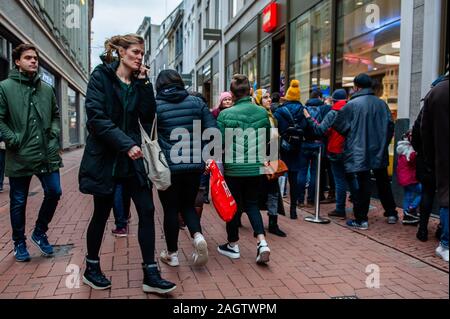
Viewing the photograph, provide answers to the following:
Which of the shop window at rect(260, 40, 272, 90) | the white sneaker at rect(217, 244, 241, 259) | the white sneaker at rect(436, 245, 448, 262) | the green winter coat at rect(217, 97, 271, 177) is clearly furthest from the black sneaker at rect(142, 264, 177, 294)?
the shop window at rect(260, 40, 272, 90)

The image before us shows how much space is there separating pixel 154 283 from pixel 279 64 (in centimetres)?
1123

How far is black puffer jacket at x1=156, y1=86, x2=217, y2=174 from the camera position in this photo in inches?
153

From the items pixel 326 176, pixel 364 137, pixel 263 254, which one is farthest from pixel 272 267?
pixel 326 176

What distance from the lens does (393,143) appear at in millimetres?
7297

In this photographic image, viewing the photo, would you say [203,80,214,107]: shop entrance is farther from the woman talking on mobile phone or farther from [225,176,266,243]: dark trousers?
the woman talking on mobile phone

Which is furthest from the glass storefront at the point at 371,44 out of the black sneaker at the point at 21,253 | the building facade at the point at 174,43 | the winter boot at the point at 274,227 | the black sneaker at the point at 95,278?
the building facade at the point at 174,43

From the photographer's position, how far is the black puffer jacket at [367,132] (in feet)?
18.4

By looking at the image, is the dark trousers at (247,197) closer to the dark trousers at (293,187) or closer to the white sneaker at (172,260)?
the white sneaker at (172,260)

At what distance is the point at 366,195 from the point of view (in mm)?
5578

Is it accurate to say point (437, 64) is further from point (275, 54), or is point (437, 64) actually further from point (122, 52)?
point (275, 54)

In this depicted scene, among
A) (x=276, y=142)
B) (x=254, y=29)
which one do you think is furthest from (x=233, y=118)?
(x=254, y=29)

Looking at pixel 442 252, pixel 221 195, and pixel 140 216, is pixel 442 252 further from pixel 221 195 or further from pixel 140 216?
pixel 140 216
